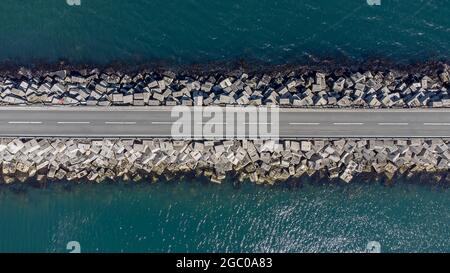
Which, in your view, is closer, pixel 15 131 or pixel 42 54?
pixel 15 131

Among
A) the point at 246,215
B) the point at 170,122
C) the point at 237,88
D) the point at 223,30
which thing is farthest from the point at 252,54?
the point at 246,215

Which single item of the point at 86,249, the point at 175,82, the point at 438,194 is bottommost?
the point at 86,249

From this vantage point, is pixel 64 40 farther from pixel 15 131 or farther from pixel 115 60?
pixel 15 131

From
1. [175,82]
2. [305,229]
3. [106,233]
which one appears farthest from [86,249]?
[305,229]

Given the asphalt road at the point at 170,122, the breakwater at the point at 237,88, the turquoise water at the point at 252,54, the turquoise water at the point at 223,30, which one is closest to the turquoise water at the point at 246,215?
the turquoise water at the point at 252,54

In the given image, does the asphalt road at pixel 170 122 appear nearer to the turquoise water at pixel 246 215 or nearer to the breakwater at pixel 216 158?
Answer: the breakwater at pixel 216 158

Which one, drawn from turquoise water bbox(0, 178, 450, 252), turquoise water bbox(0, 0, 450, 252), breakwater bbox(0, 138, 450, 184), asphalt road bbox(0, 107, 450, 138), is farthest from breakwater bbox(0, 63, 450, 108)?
turquoise water bbox(0, 178, 450, 252)
